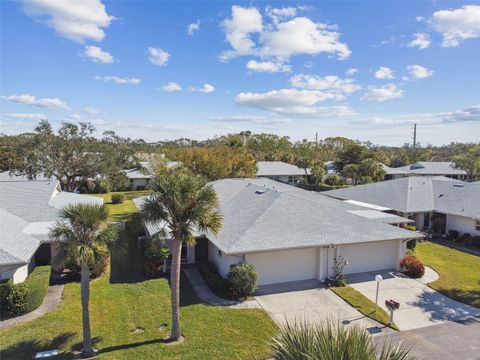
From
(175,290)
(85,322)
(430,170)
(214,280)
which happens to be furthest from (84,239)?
(430,170)

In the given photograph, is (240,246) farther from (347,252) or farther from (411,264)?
(411,264)

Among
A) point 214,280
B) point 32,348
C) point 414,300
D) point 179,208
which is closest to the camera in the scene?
point 32,348

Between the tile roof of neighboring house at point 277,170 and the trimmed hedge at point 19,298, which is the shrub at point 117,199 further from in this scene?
A: the trimmed hedge at point 19,298

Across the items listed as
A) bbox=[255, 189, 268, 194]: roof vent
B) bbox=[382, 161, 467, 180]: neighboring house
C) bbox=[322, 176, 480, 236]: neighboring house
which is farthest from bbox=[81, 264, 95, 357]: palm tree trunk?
bbox=[382, 161, 467, 180]: neighboring house

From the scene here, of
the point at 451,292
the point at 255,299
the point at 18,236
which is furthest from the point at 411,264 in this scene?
the point at 18,236

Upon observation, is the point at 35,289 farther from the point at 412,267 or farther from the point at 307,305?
the point at 412,267

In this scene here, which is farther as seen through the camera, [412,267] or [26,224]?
[26,224]

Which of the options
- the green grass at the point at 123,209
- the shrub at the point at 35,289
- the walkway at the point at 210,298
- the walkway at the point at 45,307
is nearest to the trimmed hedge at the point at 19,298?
the shrub at the point at 35,289
